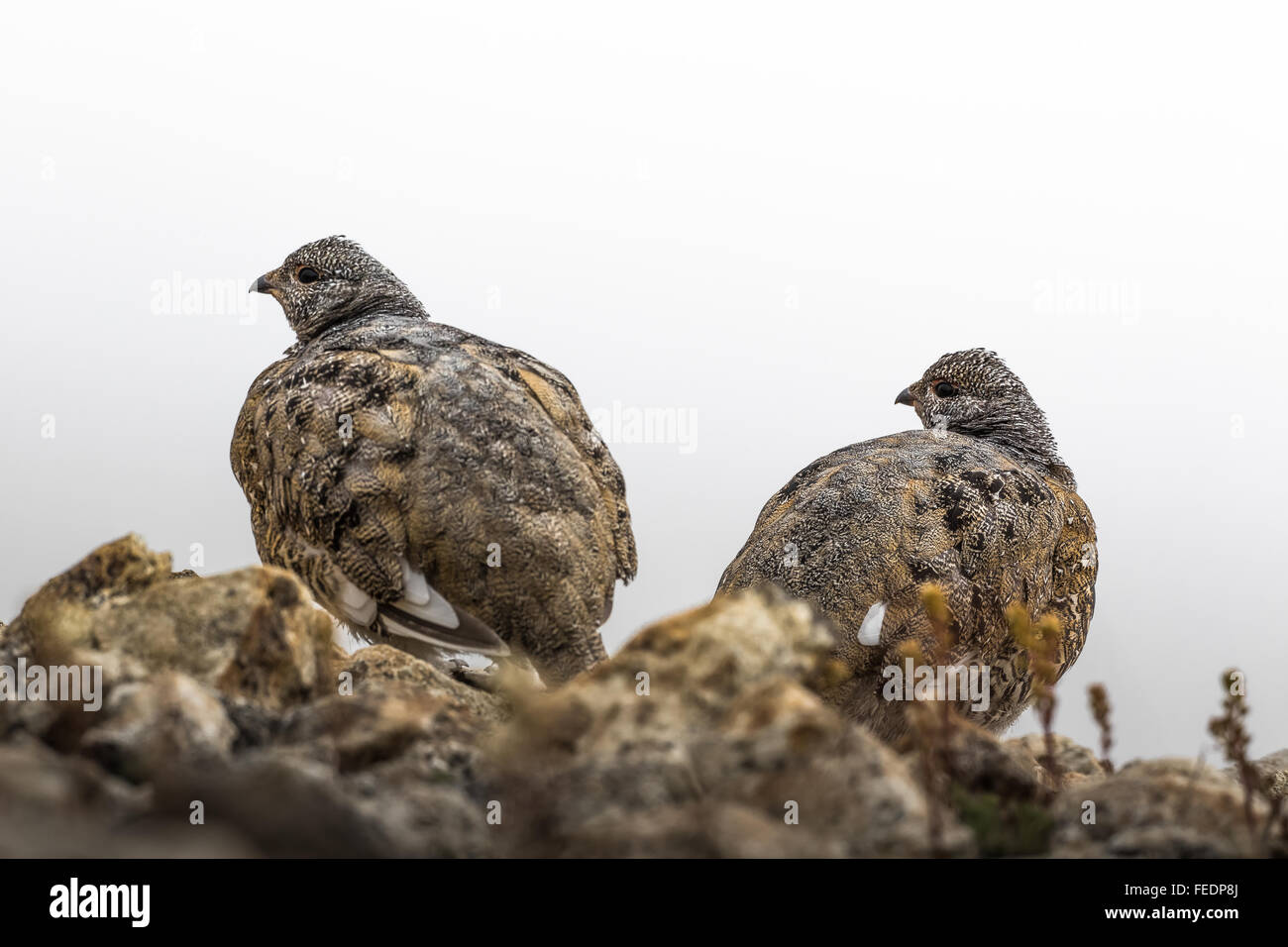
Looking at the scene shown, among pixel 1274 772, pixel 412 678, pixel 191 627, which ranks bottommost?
pixel 1274 772

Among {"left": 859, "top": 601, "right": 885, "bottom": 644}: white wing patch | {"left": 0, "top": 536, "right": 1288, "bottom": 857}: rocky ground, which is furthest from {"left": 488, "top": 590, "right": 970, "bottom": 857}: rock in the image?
{"left": 859, "top": 601, "right": 885, "bottom": 644}: white wing patch

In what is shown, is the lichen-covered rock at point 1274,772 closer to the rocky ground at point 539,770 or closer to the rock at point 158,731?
the rocky ground at point 539,770

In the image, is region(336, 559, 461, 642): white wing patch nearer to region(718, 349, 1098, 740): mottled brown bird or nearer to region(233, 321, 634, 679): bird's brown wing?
region(233, 321, 634, 679): bird's brown wing

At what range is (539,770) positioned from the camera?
341cm

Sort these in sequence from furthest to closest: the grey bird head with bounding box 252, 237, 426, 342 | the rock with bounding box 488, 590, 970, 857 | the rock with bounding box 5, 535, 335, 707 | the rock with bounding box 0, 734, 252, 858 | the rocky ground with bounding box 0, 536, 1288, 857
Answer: the grey bird head with bounding box 252, 237, 426, 342, the rock with bounding box 5, 535, 335, 707, the rock with bounding box 488, 590, 970, 857, the rocky ground with bounding box 0, 536, 1288, 857, the rock with bounding box 0, 734, 252, 858

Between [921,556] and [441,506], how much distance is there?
10.8ft

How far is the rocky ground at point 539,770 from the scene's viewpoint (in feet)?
9.48

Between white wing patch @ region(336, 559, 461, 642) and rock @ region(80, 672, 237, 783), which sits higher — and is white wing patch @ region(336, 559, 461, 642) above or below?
above

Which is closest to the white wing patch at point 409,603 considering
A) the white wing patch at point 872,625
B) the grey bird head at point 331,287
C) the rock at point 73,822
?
the white wing patch at point 872,625

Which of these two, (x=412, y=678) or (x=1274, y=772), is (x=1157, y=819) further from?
(x=1274, y=772)

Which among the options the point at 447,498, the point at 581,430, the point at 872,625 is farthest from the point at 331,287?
the point at 872,625

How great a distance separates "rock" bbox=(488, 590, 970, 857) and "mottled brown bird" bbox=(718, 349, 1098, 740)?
3.94m

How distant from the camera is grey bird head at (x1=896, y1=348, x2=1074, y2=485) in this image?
10.1 m
